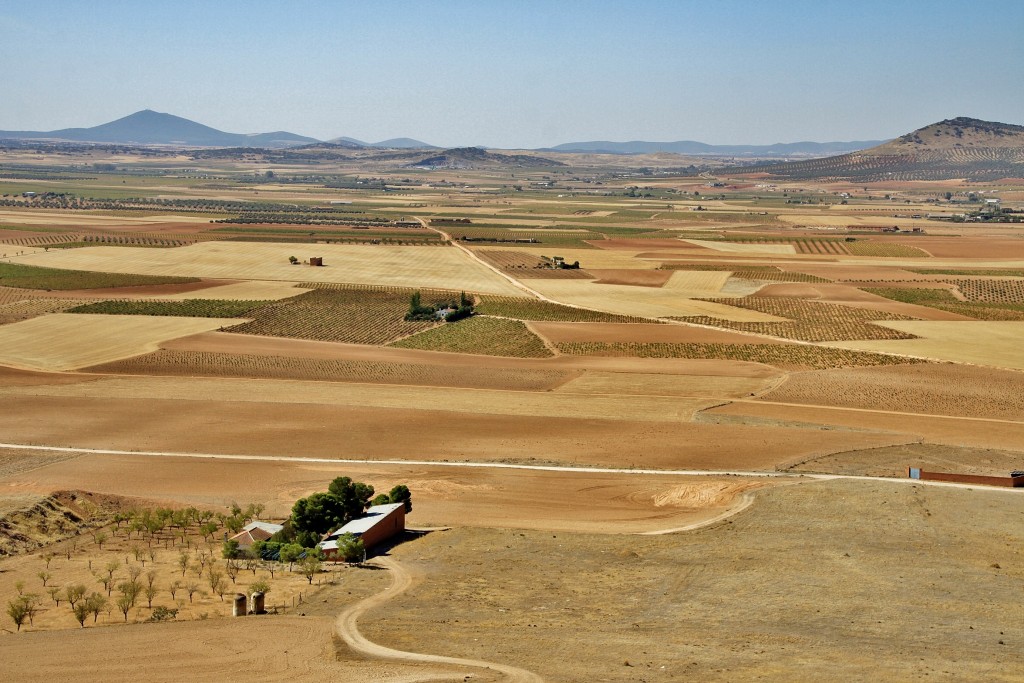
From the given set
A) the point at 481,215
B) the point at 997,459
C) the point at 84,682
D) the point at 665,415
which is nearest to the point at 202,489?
the point at 84,682

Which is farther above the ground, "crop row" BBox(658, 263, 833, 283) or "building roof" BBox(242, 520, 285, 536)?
"crop row" BBox(658, 263, 833, 283)

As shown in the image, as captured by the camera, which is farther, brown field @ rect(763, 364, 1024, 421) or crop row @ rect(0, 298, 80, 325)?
crop row @ rect(0, 298, 80, 325)

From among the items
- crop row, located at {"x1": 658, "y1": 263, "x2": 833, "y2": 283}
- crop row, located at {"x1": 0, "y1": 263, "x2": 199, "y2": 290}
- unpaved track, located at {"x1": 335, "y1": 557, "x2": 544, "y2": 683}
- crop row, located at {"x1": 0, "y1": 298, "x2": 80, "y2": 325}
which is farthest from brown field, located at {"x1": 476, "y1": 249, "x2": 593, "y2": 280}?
unpaved track, located at {"x1": 335, "y1": 557, "x2": 544, "y2": 683}

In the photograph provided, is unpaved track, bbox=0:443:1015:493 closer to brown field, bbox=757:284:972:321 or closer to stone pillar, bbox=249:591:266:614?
stone pillar, bbox=249:591:266:614

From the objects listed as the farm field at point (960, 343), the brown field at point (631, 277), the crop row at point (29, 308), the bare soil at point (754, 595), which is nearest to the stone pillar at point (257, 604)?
the bare soil at point (754, 595)

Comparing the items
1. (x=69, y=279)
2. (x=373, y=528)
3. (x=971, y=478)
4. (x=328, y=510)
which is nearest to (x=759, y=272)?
(x=69, y=279)

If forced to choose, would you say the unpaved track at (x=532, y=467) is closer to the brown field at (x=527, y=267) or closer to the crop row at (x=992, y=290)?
the crop row at (x=992, y=290)

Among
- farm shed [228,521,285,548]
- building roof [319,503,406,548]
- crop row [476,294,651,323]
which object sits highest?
crop row [476,294,651,323]

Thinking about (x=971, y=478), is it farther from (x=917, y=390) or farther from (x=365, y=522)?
(x=365, y=522)
